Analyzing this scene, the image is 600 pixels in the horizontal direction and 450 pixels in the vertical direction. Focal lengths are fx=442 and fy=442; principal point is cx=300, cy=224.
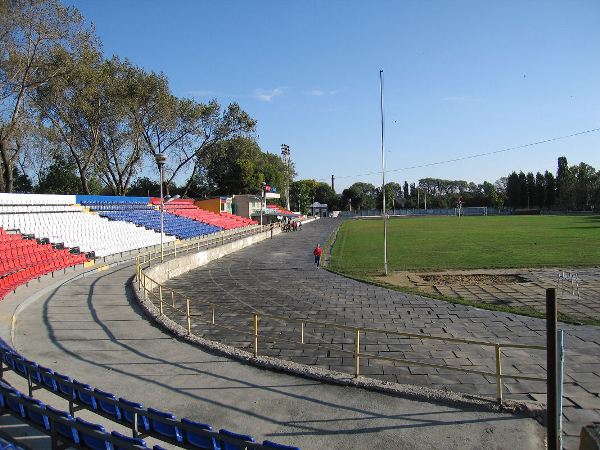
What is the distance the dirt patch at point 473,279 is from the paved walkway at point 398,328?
12.4 feet

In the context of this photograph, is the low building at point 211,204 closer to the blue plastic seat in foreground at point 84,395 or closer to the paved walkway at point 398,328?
the paved walkway at point 398,328

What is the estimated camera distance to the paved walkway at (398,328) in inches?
339

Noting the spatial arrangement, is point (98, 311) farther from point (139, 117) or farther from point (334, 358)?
point (139, 117)

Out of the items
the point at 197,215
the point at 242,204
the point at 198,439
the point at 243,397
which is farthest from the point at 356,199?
the point at 198,439

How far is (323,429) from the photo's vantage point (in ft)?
21.7

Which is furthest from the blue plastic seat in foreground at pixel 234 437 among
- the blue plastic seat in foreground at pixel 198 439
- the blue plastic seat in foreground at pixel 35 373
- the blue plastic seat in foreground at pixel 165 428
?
the blue plastic seat in foreground at pixel 35 373

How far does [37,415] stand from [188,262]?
2080cm

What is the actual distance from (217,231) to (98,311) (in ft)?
112

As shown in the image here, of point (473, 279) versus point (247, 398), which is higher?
point (247, 398)

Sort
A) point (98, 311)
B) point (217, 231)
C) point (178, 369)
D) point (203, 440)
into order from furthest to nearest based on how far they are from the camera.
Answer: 1. point (217, 231)
2. point (98, 311)
3. point (178, 369)
4. point (203, 440)

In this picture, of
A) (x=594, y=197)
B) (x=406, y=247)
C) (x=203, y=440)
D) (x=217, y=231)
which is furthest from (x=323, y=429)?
(x=594, y=197)

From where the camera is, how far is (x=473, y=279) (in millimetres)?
21406

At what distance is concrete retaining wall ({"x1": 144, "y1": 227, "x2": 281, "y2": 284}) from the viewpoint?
70.4ft

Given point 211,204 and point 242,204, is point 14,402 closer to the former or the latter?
point 211,204
